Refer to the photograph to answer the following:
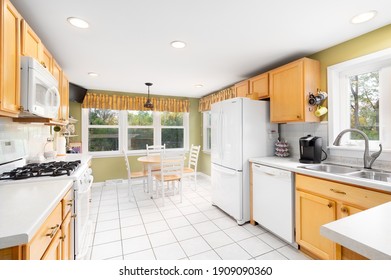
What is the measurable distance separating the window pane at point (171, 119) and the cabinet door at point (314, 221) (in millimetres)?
3660

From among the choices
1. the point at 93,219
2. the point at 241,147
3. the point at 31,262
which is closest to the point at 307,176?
the point at 241,147

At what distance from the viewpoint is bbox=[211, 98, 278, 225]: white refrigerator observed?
8.46 feet

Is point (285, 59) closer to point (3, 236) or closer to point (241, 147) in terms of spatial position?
point (241, 147)

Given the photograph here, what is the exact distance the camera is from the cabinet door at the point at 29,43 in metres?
1.43

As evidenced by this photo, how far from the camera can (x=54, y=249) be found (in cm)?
111

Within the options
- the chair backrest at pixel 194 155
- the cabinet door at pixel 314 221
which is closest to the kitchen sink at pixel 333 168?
the cabinet door at pixel 314 221

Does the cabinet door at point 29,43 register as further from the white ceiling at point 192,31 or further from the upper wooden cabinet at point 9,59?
the white ceiling at point 192,31

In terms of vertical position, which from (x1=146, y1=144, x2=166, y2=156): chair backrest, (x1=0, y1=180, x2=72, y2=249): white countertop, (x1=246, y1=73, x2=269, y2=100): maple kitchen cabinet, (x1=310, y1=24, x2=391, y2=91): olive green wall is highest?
(x1=310, y1=24, x2=391, y2=91): olive green wall

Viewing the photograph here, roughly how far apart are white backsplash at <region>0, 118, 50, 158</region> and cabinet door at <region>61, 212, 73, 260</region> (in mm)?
987

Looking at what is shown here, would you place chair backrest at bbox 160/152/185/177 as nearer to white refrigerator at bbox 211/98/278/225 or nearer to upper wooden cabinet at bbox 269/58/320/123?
white refrigerator at bbox 211/98/278/225

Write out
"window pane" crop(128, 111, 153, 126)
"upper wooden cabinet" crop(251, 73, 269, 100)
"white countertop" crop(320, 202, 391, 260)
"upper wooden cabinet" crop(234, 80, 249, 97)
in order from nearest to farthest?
A: "white countertop" crop(320, 202, 391, 260) < "upper wooden cabinet" crop(251, 73, 269, 100) < "upper wooden cabinet" crop(234, 80, 249, 97) < "window pane" crop(128, 111, 153, 126)

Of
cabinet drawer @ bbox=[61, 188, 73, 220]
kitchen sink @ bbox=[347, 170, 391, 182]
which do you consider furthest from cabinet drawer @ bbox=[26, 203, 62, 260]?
kitchen sink @ bbox=[347, 170, 391, 182]

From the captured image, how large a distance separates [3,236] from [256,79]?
3032 millimetres

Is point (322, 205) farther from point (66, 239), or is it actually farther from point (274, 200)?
point (66, 239)
